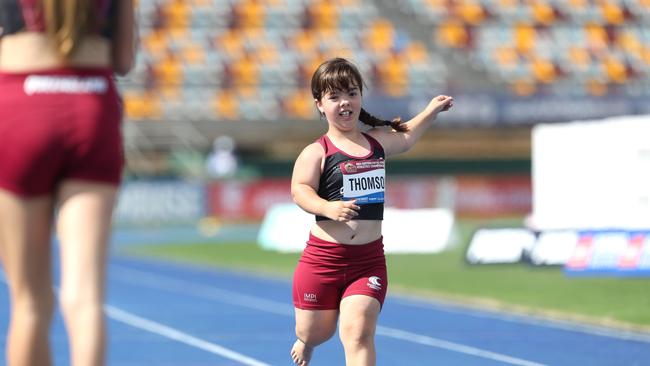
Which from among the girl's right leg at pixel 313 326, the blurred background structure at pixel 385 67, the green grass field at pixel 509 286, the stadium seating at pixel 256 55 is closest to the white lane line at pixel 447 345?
the green grass field at pixel 509 286

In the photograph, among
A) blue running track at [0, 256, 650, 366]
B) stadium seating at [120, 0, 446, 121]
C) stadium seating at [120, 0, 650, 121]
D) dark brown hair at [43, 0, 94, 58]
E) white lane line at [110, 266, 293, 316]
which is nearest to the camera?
dark brown hair at [43, 0, 94, 58]

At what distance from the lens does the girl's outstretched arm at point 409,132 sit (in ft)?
21.8

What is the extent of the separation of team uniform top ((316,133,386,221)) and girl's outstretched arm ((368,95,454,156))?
138 millimetres

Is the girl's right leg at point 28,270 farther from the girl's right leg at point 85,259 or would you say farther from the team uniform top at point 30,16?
the team uniform top at point 30,16

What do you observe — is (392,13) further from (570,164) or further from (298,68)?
(570,164)

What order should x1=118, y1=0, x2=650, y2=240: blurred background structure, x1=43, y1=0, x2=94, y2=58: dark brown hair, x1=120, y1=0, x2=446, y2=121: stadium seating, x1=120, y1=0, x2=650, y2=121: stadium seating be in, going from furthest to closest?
x1=120, y1=0, x2=650, y2=121: stadium seating
x1=120, y1=0, x2=446, y2=121: stadium seating
x1=118, y1=0, x2=650, y2=240: blurred background structure
x1=43, y1=0, x2=94, y2=58: dark brown hair

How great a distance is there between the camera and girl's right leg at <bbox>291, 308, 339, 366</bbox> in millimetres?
6543

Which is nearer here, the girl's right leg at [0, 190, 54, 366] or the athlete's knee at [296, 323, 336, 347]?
the girl's right leg at [0, 190, 54, 366]

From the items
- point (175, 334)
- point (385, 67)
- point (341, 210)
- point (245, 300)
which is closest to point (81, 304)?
point (341, 210)

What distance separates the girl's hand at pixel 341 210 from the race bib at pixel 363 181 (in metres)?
0.36

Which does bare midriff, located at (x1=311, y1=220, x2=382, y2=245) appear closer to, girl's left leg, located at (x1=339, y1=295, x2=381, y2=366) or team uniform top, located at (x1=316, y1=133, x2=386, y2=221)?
team uniform top, located at (x1=316, y1=133, x2=386, y2=221)

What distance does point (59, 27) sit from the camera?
3.95 metres

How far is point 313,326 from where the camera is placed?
658cm

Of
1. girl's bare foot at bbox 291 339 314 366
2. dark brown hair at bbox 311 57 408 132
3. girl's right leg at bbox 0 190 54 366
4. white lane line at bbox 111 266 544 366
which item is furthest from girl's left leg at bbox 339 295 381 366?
white lane line at bbox 111 266 544 366
